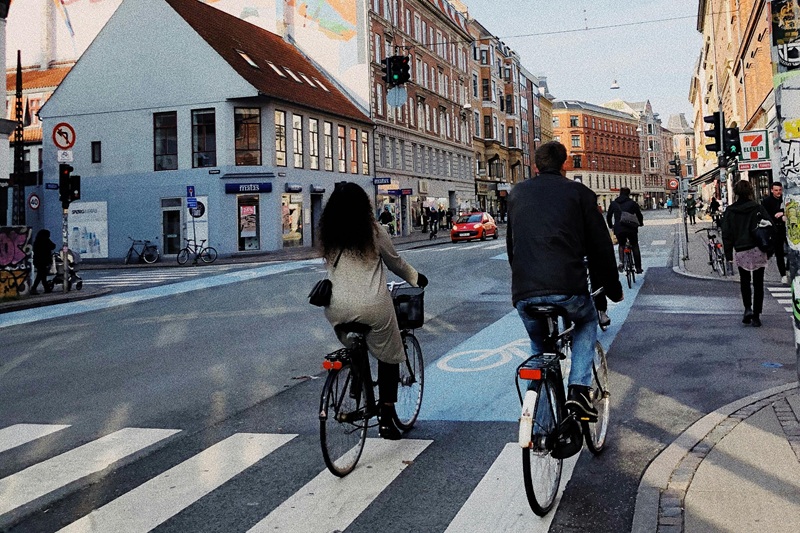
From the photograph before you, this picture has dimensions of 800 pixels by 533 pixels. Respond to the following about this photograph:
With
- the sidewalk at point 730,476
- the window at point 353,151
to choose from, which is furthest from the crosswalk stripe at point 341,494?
the window at point 353,151

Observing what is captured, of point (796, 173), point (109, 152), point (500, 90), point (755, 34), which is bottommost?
point (796, 173)

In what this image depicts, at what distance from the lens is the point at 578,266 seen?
4.15m

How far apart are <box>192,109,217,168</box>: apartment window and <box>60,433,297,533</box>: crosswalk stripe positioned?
30166 mm

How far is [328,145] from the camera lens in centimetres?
A: 4031

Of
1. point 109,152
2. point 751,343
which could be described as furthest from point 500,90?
point 751,343

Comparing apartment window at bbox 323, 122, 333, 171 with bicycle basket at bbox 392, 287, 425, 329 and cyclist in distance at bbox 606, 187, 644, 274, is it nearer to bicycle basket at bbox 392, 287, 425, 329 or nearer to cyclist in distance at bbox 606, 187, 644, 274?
cyclist in distance at bbox 606, 187, 644, 274

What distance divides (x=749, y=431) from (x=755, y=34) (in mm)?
28239

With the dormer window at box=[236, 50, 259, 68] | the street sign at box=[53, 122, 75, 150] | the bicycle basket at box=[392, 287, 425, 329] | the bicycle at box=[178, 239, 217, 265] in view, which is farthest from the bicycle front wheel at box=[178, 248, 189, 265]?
the bicycle basket at box=[392, 287, 425, 329]

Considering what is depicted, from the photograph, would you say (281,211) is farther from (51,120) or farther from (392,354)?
(392,354)

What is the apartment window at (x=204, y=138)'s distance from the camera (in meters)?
34.2

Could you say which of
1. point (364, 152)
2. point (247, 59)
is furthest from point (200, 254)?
point (364, 152)

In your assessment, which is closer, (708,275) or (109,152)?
(708,275)

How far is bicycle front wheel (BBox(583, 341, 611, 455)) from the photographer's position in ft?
15.5

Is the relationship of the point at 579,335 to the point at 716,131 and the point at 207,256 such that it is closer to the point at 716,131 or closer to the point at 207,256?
the point at 716,131
